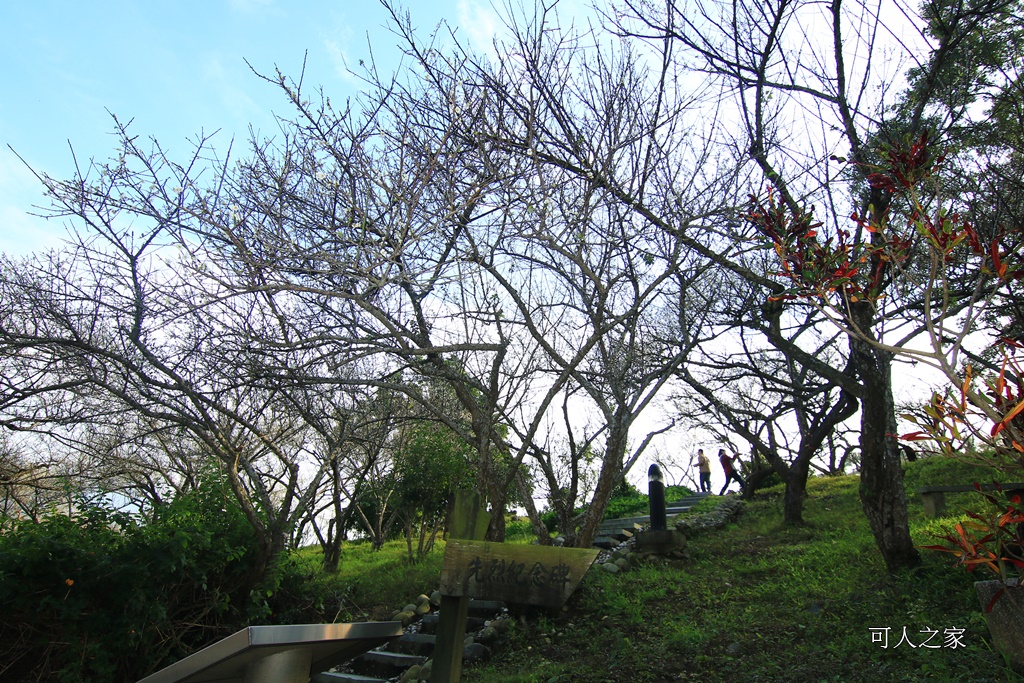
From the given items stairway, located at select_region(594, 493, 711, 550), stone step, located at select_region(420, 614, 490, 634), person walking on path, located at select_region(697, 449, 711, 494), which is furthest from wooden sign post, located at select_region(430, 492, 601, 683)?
person walking on path, located at select_region(697, 449, 711, 494)

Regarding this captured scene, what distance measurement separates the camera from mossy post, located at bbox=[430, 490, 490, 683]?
12.7 ft

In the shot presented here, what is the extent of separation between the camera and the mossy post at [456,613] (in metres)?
3.88

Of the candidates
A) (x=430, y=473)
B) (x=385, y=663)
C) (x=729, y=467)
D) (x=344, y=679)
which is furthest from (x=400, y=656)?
(x=729, y=467)

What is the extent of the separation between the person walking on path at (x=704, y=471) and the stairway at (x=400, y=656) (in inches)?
475

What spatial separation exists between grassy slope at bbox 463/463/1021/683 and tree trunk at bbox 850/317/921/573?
286 mm

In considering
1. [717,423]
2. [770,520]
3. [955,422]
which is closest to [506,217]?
[955,422]

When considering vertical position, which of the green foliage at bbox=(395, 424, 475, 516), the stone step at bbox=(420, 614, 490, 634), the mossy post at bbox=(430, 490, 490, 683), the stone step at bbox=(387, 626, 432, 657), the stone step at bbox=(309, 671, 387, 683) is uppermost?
the green foliage at bbox=(395, 424, 475, 516)

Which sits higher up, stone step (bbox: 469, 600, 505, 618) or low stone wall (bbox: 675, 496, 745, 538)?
low stone wall (bbox: 675, 496, 745, 538)

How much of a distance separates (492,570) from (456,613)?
42 cm

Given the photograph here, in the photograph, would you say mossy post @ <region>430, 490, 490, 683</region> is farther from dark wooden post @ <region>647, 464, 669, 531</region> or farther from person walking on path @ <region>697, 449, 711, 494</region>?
person walking on path @ <region>697, 449, 711, 494</region>

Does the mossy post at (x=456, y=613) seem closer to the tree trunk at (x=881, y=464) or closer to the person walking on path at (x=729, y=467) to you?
the tree trunk at (x=881, y=464)

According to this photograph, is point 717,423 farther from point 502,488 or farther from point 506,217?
point 506,217

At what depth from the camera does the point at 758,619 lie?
5848 mm

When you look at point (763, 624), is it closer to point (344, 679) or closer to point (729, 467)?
point (344, 679)
